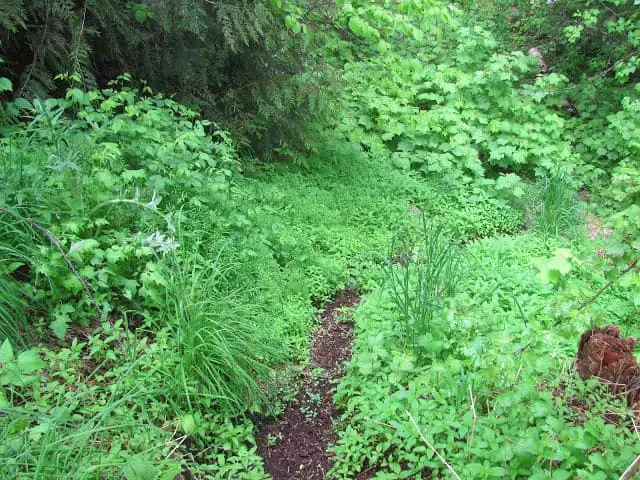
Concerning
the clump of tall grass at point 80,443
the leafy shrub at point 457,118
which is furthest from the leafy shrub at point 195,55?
the clump of tall grass at point 80,443

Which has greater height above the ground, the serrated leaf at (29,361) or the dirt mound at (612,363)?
the dirt mound at (612,363)

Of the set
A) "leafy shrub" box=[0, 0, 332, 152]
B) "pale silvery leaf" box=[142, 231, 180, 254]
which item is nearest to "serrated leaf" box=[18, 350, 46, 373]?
"pale silvery leaf" box=[142, 231, 180, 254]

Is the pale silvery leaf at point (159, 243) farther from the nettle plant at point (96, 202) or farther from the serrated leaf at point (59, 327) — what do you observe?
the serrated leaf at point (59, 327)

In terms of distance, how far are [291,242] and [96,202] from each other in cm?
150

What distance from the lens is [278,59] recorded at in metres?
5.30

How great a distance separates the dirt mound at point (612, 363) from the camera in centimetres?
280

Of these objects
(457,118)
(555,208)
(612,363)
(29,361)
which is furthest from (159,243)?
(457,118)

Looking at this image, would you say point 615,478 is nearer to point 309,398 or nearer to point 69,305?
point 309,398

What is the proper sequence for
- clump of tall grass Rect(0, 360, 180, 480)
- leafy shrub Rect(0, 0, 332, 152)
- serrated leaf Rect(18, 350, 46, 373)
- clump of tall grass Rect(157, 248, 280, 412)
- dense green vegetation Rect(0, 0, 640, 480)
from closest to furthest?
serrated leaf Rect(18, 350, 46, 373) < clump of tall grass Rect(0, 360, 180, 480) < dense green vegetation Rect(0, 0, 640, 480) < clump of tall grass Rect(157, 248, 280, 412) < leafy shrub Rect(0, 0, 332, 152)

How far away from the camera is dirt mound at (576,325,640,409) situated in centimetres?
280

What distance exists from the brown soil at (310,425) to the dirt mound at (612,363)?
4.84 ft

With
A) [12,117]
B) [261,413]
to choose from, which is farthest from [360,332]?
[12,117]

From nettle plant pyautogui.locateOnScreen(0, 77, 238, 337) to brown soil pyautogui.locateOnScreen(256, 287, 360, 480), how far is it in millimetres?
1104

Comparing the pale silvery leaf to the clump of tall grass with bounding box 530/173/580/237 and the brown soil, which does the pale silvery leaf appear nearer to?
the brown soil
